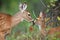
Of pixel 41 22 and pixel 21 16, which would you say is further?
pixel 21 16

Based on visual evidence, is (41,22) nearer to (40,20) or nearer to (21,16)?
(40,20)

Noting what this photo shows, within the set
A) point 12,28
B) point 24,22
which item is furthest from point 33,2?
point 12,28

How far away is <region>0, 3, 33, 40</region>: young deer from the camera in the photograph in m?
16.1

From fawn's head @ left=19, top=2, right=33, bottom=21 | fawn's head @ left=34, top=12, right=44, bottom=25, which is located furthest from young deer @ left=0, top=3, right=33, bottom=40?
fawn's head @ left=34, top=12, right=44, bottom=25

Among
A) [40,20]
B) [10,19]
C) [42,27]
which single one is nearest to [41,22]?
[40,20]

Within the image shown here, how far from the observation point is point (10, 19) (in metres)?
→ 16.4

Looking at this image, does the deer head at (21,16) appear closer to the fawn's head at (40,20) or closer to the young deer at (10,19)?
the young deer at (10,19)

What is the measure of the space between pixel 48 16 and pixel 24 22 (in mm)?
1354

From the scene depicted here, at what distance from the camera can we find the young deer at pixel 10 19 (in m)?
16.1

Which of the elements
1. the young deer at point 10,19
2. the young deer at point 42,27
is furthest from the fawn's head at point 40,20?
the young deer at point 10,19

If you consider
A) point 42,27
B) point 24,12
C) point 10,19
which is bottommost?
point 42,27

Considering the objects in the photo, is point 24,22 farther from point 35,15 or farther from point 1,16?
point 1,16

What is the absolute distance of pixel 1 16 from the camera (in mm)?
16125

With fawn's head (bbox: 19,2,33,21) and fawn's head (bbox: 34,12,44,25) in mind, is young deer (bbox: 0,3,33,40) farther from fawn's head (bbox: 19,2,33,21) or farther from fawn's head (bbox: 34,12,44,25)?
fawn's head (bbox: 34,12,44,25)
